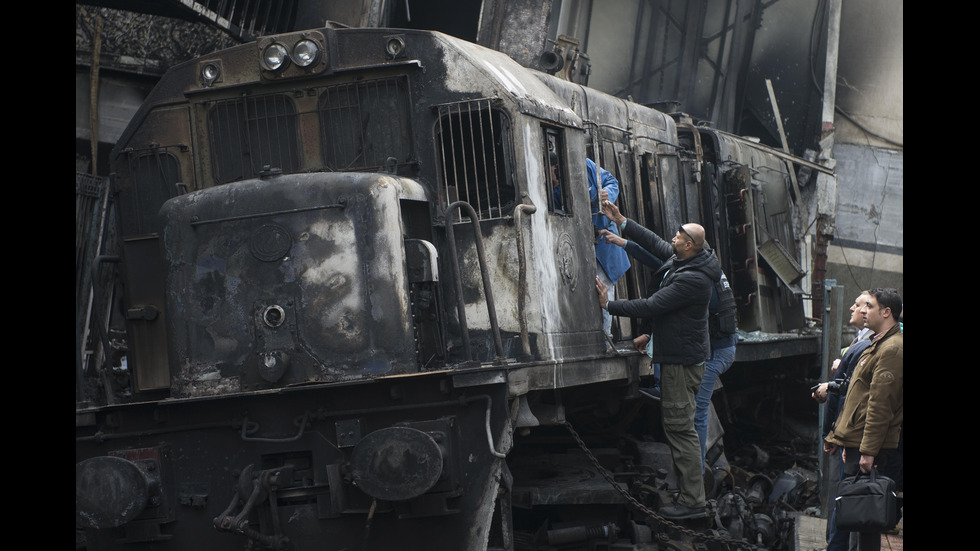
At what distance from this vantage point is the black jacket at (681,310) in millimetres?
7520

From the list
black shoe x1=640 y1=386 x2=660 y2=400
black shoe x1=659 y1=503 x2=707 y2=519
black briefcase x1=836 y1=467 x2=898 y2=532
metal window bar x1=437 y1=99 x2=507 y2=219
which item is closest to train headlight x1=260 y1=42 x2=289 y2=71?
metal window bar x1=437 y1=99 x2=507 y2=219

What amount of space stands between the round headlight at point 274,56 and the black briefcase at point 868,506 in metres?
4.14

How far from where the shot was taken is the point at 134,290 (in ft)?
22.9

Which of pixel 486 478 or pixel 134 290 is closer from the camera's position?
pixel 486 478

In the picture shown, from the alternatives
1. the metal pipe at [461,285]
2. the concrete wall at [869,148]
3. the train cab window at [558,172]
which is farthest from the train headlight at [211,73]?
the concrete wall at [869,148]

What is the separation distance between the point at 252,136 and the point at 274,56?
1.75 ft

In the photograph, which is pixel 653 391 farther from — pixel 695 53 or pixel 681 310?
pixel 695 53

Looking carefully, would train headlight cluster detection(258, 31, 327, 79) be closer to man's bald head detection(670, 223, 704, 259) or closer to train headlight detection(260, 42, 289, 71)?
train headlight detection(260, 42, 289, 71)

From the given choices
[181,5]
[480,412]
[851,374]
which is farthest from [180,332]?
[181,5]

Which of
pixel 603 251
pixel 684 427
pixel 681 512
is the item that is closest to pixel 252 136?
pixel 603 251

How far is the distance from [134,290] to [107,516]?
168cm

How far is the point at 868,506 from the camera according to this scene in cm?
590

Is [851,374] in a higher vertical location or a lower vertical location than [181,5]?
lower

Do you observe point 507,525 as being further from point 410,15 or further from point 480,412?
point 410,15
